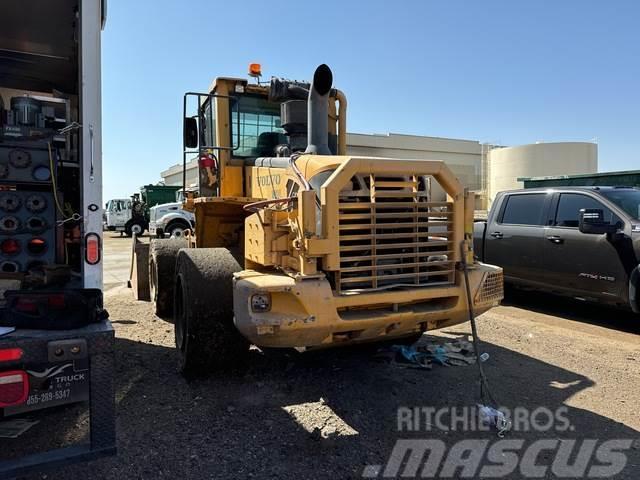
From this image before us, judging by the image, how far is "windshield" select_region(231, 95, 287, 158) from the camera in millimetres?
5254

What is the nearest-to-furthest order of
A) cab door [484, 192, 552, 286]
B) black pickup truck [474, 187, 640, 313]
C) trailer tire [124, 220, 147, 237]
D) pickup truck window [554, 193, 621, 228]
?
black pickup truck [474, 187, 640, 313], pickup truck window [554, 193, 621, 228], cab door [484, 192, 552, 286], trailer tire [124, 220, 147, 237]

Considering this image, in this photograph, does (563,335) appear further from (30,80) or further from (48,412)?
(30,80)

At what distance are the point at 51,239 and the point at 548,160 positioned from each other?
39328 millimetres

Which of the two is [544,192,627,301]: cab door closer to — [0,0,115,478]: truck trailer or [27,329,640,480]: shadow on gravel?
[27,329,640,480]: shadow on gravel

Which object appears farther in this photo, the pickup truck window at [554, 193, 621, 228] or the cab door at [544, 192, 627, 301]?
the pickup truck window at [554, 193, 621, 228]

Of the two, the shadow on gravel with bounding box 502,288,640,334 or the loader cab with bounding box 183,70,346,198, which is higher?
the loader cab with bounding box 183,70,346,198

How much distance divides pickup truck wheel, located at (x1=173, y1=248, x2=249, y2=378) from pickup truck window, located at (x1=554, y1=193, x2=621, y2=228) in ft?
16.4

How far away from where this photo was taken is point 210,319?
13.3 ft

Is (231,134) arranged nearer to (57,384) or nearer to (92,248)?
(92,248)

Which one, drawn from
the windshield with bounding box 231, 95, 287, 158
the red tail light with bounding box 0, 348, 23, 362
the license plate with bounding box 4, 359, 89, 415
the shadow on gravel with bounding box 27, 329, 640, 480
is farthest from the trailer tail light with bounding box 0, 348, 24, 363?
the windshield with bounding box 231, 95, 287, 158

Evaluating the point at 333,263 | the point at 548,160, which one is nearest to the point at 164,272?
the point at 333,263

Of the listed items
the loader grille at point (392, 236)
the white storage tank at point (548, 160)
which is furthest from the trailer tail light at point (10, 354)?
the white storage tank at point (548, 160)

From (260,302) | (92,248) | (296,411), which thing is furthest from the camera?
(296,411)

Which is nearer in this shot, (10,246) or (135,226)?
(10,246)
